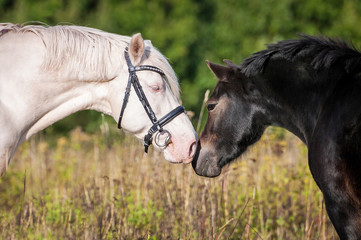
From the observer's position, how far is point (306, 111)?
372 centimetres

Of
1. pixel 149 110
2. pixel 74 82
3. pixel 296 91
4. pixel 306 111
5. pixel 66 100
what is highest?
pixel 74 82

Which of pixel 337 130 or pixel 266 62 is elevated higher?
pixel 266 62

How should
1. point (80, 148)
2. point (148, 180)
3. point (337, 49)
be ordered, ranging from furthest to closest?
point (80, 148), point (148, 180), point (337, 49)

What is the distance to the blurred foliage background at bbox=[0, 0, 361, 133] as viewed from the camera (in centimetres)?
1837

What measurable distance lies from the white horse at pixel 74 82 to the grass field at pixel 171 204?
677 mm

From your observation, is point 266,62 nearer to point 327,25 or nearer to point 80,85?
point 80,85

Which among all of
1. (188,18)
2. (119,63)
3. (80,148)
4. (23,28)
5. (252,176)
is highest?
(188,18)

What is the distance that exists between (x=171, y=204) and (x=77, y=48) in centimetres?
221

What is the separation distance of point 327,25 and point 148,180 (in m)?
20.1

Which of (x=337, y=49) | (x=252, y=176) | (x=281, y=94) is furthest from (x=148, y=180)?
(x=337, y=49)

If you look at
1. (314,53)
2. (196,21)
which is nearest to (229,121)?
(314,53)

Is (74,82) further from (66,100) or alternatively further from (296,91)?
(296,91)

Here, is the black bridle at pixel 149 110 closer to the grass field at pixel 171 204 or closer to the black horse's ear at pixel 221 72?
the black horse's ear at pixel 221 72

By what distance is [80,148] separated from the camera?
29.6 ft
